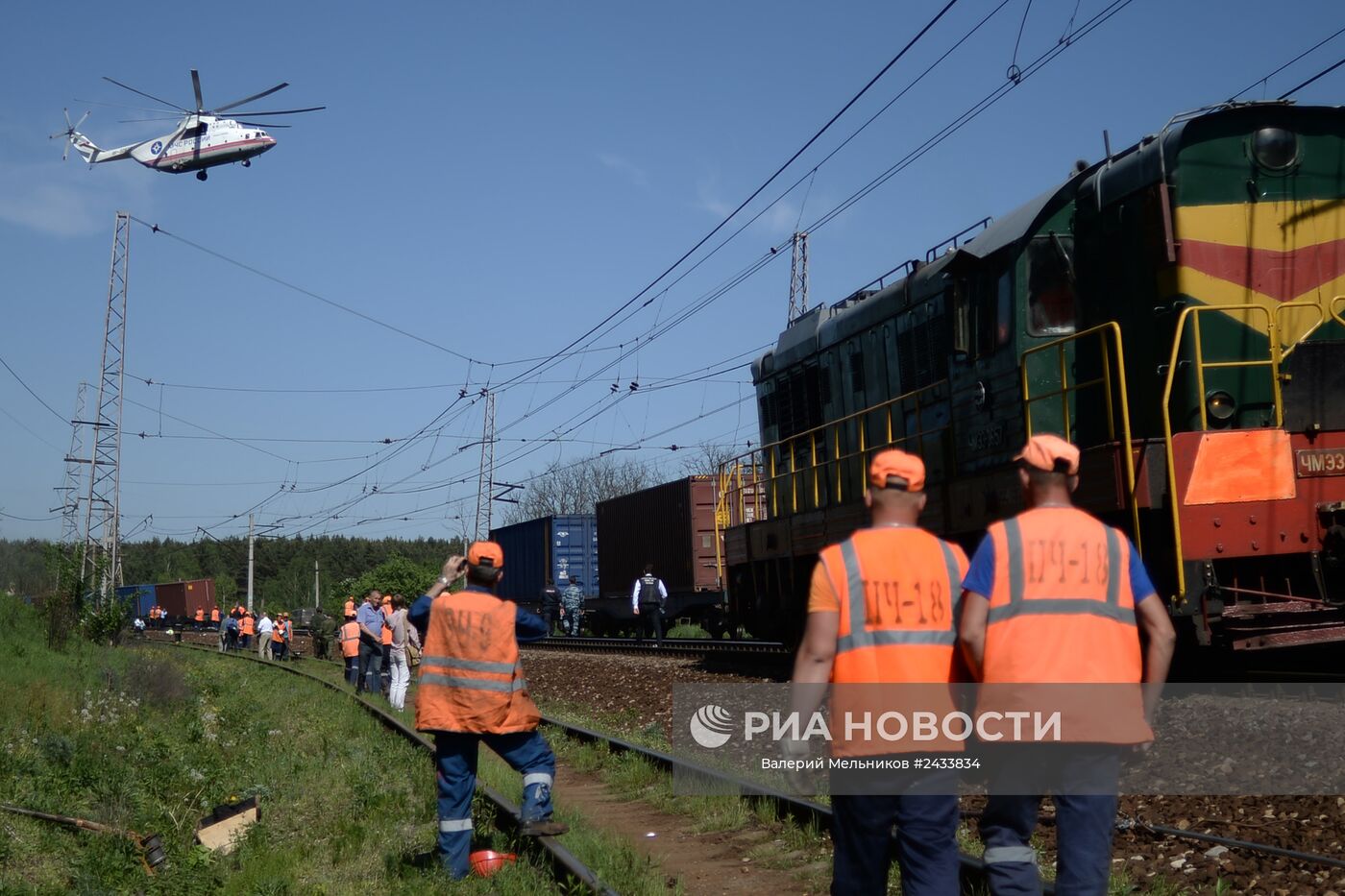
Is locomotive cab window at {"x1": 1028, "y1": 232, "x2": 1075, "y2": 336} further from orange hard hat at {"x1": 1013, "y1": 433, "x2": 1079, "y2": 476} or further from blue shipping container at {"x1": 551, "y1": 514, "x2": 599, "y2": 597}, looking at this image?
blue shipping container at {"x1": 551, "y1": 514, "x2": 599, "y2": 597}

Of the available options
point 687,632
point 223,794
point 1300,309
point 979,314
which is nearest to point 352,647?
point 223,794

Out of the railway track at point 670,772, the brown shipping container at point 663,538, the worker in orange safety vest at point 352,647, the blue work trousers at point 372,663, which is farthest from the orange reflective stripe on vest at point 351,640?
the brown shipping container at point 663,538

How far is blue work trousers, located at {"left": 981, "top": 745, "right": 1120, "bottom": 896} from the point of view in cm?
384

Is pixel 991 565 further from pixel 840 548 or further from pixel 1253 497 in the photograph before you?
pixel 1253 497

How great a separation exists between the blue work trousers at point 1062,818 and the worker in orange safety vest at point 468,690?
3.00 m

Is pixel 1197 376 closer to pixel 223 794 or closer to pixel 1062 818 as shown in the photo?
pixel 1062 818

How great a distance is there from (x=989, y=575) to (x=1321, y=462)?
5.95m

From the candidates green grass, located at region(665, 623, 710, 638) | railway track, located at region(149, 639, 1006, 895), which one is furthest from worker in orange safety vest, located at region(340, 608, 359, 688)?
green grass, located at region(665, 623, 710, 638)

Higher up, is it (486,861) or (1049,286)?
(1049,286)

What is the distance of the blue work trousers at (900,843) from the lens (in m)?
3.87

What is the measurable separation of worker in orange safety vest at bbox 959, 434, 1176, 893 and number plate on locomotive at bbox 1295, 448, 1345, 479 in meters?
5.46

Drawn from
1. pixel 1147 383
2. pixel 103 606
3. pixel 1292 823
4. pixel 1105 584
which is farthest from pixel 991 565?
pixel 103 606

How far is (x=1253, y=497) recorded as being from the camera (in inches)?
338

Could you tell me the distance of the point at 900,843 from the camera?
393 cm
